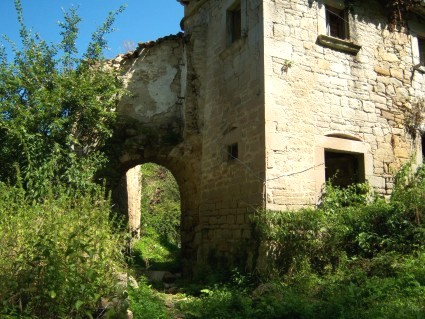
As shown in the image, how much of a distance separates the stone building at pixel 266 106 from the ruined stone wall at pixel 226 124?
28 millimetres

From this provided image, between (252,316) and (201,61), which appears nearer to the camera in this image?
(252,316)

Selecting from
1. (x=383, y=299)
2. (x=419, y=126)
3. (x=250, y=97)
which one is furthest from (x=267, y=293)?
(x=419, y=126)

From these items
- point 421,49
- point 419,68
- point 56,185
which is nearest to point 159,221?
point 56,185

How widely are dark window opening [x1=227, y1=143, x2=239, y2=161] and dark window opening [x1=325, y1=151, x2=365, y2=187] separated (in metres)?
1.86

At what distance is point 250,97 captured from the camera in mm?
7305

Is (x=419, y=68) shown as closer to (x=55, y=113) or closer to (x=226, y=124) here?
(x=226, y=124)

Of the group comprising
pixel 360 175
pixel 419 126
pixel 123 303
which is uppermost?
pixel 419 126

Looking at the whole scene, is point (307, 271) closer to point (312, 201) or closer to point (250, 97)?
point (312, 201)

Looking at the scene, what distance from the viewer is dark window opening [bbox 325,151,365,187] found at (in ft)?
25.8

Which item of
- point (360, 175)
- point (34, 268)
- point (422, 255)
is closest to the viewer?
point (34, 268)

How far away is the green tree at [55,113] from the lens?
281 inches

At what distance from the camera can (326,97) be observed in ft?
24.8

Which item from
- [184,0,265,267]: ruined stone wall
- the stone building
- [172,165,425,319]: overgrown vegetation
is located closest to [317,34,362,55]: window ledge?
the stone building

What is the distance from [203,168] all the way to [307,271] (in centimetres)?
348
